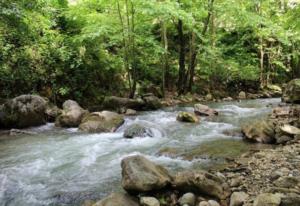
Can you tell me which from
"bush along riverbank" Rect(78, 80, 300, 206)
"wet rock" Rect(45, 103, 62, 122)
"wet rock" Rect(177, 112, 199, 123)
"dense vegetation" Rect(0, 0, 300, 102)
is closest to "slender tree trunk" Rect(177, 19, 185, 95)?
"dense vegetation" Rect(0, 0, 300, 102)

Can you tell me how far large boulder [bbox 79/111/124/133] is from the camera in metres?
10.2

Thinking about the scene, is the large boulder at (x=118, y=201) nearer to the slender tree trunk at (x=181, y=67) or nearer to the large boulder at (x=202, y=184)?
the large boulder at (x=202, y=184)

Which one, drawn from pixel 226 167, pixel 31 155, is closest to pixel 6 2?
pixel 31 155

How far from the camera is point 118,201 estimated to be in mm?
4609

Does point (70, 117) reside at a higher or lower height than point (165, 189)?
higher

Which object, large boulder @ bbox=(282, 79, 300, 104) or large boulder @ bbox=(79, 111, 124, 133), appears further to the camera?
large boulder @ bbox=(282, 79, 300, 104)

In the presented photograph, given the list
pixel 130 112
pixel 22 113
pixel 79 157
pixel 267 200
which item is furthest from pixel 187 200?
pixel 130 112

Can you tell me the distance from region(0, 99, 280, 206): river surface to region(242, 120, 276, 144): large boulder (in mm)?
287

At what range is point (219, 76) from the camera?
20703mm

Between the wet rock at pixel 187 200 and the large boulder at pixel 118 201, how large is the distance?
2.02 feet

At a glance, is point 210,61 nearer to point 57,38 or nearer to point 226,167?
point 57,38

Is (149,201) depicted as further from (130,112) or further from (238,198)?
(130,112)

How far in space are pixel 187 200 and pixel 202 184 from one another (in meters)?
0.33

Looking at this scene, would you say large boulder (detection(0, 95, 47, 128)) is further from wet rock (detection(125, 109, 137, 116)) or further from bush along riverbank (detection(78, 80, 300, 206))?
bush along riverbank (detection(78, 80, 300, 206))
